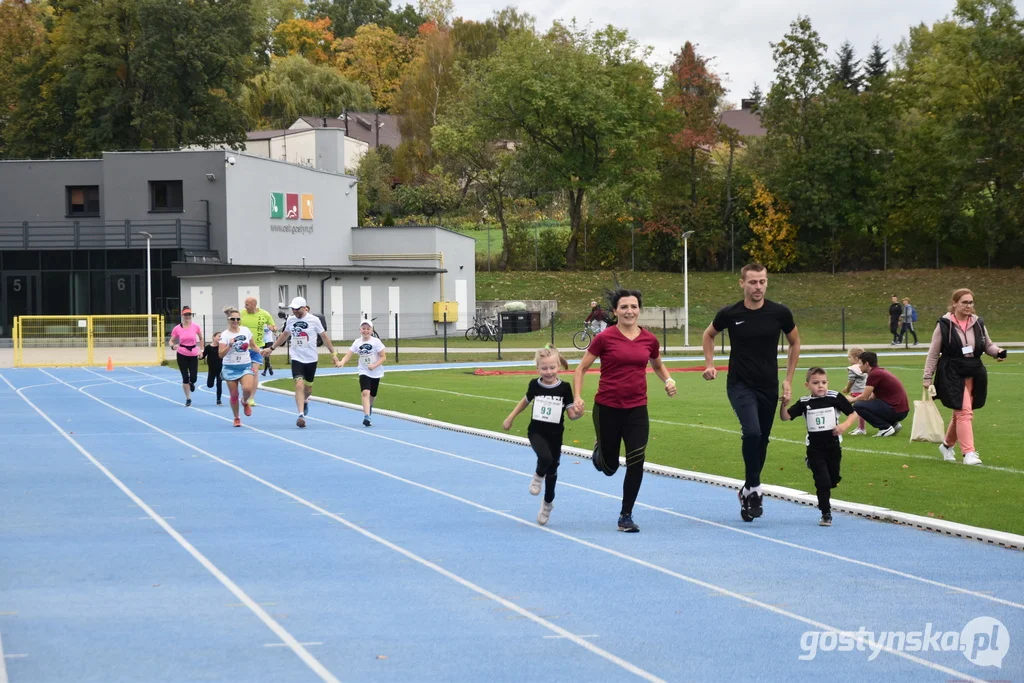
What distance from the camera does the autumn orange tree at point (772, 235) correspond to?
70.3 meters

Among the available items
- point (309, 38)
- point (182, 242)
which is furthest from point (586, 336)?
point (309, 38)

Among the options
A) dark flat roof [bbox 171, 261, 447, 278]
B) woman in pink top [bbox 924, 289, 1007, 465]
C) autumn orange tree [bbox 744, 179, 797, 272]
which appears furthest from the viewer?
autumn orange tree [bbox 744, 179, 797, 272]

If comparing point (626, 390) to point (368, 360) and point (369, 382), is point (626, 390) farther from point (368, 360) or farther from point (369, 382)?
point (369, 382)

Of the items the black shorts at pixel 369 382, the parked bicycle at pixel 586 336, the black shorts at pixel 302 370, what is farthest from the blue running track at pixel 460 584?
the parked bicycle at pixel 586 336

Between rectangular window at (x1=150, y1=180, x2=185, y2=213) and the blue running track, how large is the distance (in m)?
41.9

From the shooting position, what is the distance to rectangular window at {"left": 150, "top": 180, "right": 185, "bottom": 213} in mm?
55062

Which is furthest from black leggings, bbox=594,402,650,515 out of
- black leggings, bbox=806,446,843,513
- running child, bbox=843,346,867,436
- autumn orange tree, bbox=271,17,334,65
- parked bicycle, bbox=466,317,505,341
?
autumn orange tree, bbox=271,17,334,65

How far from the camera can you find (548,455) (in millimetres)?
10711

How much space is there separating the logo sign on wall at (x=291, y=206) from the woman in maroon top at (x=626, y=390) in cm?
4777

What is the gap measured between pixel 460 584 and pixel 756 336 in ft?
11.4

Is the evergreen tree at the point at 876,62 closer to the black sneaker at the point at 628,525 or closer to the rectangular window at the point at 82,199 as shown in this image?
the rectangular window at the point at 82,199

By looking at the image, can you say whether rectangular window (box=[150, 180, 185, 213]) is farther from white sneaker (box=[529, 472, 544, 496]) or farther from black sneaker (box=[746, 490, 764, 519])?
black sneaker (box=[746, 490, 764, 519])

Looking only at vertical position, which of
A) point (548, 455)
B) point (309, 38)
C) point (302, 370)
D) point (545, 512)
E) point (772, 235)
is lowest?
point (545, 512)

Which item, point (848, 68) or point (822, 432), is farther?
point (848, 68)
